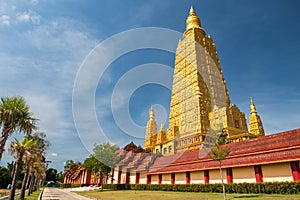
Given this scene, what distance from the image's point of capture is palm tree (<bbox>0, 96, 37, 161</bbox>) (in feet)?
51.3

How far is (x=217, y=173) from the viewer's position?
72.4 feet

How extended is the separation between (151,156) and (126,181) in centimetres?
691

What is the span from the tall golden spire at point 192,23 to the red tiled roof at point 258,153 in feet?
145

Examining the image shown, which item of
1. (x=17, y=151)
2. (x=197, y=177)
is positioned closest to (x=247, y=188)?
(x=197, y=177)

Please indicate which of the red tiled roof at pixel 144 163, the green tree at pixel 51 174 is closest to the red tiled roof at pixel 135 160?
the red tiled roof at pixel 144 163

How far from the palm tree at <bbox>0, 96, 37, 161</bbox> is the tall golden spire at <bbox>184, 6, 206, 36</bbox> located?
53630 mm

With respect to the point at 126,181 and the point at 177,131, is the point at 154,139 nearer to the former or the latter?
the point at 177,131

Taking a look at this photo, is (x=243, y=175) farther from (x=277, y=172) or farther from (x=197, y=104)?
(x=197, y=104)

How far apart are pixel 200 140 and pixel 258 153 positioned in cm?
2427

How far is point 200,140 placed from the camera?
43.6 metres

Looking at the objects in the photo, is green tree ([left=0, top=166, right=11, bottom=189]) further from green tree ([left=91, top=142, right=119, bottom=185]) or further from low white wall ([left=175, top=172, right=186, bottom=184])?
low white wall ([left=175, top=172, right=186, bottom=184])

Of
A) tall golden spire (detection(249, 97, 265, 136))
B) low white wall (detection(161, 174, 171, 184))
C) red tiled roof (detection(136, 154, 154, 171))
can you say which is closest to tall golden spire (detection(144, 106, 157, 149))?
red tiled roof (detection(136, 154, 154, 171))

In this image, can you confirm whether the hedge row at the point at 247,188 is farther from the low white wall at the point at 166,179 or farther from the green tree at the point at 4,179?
the green tree at the point at 4,179

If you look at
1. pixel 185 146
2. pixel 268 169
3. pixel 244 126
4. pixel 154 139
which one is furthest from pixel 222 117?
pixel 268 169
